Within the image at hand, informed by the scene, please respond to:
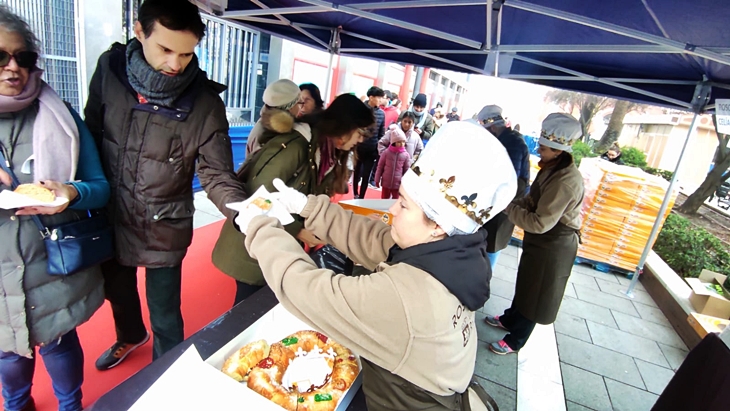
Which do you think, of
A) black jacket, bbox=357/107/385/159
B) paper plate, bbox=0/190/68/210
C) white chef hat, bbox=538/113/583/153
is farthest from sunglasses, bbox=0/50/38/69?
black jacket, bbox=357/107/385/159

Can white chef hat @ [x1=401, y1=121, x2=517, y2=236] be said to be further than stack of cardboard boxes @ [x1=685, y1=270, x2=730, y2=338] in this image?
No

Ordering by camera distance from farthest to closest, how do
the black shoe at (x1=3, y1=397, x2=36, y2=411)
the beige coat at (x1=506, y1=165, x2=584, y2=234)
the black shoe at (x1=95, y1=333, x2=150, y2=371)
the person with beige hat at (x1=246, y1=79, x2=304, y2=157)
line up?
1. the beige coat at (x1=506, y1=165, x2=584, y2=234)
2. the black shoe at (x1=95, y1=333, x2=150, y2=371)
3. the person with beige hat at (x1=246, y1=79, x2=304, y2=157)
4. the black shoe at (x1=3, y1=397, x2=36, y2=411)

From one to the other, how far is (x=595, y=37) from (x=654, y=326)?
3.39 metres

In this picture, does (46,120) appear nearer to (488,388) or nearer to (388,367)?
(388,367)

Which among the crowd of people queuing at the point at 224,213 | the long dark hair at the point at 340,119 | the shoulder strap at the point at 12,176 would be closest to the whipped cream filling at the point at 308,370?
the crowd of people queuing at the point at 224,213

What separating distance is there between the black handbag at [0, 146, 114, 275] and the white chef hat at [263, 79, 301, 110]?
1.15 m

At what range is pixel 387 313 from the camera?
33.5 inches

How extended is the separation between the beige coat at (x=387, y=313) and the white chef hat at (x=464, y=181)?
0.18m

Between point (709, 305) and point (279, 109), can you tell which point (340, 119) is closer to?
point (279, 109)

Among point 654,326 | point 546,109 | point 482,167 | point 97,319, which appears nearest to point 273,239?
point 482,167

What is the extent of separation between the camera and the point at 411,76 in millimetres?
20469

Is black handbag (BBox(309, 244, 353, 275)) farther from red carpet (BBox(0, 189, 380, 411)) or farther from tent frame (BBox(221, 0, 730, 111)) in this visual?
tent frame (BBox(221, 0, 730, 111))

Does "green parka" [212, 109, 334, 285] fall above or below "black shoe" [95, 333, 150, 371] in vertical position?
above

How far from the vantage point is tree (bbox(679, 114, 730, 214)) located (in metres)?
5.70
